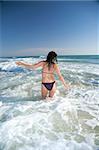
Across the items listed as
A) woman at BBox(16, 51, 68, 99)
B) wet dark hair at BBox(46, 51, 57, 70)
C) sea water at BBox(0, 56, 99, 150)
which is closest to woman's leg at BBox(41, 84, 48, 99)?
woman at BBox(16, 51, 68, 99)

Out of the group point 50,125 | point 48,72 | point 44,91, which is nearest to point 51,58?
point 48,72

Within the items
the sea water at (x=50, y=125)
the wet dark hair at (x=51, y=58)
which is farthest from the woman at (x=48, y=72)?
the sea water at (x=50, y=125)

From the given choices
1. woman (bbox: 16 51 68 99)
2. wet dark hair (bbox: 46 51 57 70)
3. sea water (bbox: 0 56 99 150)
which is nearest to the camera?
sea water (bbox: 0 56 99 150)

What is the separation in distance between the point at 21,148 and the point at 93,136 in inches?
25.0

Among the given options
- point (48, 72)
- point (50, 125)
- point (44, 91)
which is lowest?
point (50, 125)

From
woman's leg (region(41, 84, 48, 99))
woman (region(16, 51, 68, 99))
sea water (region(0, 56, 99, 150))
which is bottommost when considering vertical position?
sea water (region(0, 56, 99, 150))

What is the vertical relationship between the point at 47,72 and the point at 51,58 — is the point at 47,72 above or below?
below

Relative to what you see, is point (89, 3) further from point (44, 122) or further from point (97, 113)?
point (44, 122)

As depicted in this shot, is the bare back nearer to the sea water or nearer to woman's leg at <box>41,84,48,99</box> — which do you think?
woman's leg at <box>41,84,48,99</box>

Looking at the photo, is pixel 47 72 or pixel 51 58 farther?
pixel 47 72

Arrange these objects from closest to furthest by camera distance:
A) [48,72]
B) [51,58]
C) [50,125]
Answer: [50,125], [51,58], [48,72]

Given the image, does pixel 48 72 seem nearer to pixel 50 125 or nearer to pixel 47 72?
pixel 47 72

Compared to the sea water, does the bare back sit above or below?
above

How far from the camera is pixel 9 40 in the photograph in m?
8.04
